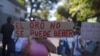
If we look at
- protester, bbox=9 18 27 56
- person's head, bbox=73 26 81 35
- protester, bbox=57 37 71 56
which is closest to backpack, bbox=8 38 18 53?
protester, bbox=9 18 27 56

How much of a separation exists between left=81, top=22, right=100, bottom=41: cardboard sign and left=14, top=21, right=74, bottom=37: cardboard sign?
4.13m

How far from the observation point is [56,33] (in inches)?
294

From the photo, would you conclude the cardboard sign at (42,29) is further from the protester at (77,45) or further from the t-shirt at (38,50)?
the protester at (77,45)

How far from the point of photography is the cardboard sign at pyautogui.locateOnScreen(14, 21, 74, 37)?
278 inches

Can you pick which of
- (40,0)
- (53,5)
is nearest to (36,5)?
(40,0)

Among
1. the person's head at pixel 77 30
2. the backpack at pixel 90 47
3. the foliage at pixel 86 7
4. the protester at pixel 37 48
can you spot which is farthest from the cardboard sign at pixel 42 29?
the foliage at pixel 86 7

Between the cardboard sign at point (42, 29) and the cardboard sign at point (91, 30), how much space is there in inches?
163

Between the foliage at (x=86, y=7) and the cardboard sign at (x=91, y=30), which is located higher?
the foliage at (x=86, y=7)

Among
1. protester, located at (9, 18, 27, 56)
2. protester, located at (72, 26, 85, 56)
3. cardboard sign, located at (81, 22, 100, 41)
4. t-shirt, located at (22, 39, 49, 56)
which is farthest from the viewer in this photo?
cardboard sign, located at (81, 22, 100, 41)

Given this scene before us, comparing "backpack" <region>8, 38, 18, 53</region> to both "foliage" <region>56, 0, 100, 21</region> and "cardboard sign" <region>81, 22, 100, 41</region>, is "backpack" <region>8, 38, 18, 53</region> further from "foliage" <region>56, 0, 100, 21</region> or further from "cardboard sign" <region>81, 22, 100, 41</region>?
"foliage" <region>56, 0, 100, 21</region>

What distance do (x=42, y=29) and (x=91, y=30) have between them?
474cm

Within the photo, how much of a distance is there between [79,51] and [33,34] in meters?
3.97

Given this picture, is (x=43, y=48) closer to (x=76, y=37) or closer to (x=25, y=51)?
(x=25, y=51)

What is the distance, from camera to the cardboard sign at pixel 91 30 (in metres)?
11.6
